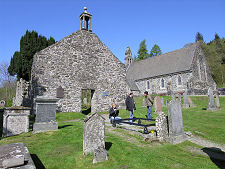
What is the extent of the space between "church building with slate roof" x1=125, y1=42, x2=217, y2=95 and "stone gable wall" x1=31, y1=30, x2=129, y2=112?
708 inches

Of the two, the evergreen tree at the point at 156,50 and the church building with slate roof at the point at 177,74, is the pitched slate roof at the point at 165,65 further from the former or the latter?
the evergreen tree at the point at 156,50

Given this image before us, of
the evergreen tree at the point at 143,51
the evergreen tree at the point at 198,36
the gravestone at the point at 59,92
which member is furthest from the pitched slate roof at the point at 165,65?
the evergreen tree at the point at 198,36

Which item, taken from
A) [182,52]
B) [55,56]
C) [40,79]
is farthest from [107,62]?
[182,52]

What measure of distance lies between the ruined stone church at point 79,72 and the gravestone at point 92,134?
9.63m

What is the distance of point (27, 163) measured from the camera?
2963 millimetres

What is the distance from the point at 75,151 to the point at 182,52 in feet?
118

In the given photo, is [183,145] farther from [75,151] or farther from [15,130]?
[15,130]

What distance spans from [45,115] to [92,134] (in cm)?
466

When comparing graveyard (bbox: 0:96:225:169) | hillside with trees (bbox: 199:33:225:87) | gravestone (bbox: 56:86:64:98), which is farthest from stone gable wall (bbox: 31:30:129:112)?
hillside with trees (bbox: 199:33:225:87)

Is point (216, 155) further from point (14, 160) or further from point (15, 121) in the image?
point (15, 121)

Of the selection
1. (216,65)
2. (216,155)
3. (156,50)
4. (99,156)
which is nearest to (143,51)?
(156,50)

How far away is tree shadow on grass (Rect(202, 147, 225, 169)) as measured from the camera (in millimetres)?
4855

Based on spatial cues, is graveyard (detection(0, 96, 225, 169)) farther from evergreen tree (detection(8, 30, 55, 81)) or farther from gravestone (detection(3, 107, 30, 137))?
evergreen tree (detection(8, 30, 55, 81))

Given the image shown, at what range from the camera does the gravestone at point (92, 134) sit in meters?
4.91
